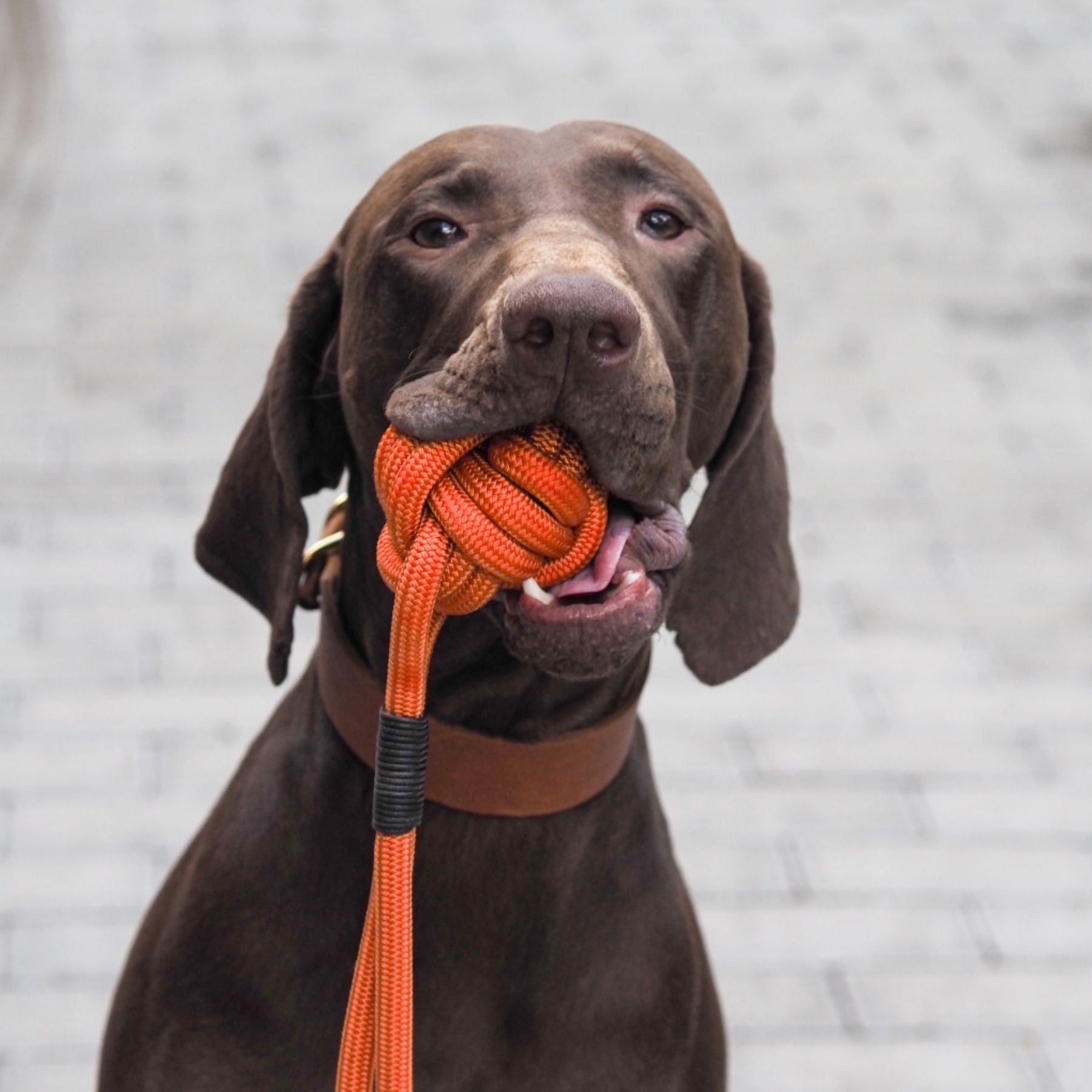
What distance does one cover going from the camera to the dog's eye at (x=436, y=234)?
238cm

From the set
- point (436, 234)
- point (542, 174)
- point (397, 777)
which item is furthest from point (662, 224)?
point (397, 777)

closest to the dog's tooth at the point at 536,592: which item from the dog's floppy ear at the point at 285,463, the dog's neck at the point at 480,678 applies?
the dog's neck at the point at 480,678

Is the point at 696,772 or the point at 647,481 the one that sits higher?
the point at 647,481

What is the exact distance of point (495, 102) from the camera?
7.49 metres

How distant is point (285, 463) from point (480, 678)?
40 centimetres

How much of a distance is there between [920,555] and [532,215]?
304cm

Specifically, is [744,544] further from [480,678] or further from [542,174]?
[542,174]

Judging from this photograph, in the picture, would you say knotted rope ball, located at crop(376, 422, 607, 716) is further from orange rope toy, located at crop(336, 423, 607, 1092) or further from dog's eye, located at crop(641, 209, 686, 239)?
dog's eye, located at crop(641, 209, 686, 239)

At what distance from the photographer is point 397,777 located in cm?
198

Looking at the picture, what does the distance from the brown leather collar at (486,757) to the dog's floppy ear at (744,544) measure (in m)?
0.27

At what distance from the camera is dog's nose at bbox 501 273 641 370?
1.94m

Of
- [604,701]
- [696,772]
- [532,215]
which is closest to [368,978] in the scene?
[604,701]

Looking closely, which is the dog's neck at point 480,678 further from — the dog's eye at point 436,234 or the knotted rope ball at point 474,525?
the dog's eye at point 436,234

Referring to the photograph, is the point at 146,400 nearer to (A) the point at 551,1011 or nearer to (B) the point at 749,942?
(B) the point at 749,942
